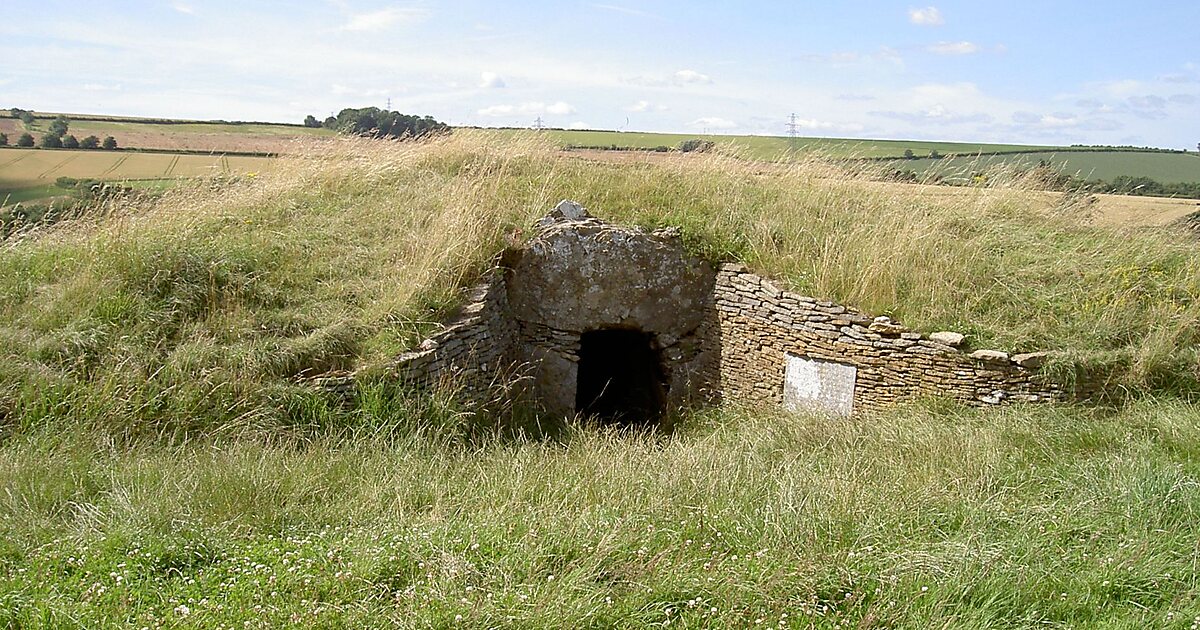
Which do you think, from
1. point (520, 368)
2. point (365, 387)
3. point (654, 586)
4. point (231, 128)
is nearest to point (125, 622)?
point (654, 586)

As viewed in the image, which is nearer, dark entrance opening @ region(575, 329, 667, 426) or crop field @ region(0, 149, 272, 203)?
dark entrance opening @ region(575, 329, 667, 426)

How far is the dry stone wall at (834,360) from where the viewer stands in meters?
6.19

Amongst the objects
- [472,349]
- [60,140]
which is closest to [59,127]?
[60,140]

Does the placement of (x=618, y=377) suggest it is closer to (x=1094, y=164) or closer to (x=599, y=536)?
(x=599, y=536)

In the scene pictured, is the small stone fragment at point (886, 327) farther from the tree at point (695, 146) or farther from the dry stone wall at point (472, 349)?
the tree at point (695, 146)

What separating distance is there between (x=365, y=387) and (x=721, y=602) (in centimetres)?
330

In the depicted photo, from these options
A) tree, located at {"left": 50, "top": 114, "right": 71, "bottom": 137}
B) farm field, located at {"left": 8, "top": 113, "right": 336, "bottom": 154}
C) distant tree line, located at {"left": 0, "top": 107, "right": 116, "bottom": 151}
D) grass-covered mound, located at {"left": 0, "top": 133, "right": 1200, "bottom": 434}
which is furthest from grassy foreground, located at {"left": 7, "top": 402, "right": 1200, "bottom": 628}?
tree, located at {"left": 50, "top": 114, "right": 71, "bottom": 137}

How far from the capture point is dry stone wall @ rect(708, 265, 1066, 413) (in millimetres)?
6188

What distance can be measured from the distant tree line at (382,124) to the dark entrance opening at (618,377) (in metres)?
4.35

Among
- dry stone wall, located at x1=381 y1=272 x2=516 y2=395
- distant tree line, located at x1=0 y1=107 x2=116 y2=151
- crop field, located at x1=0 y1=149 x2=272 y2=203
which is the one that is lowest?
dry stone wall, located at x1=381 y1=272 x2=516 y2=395

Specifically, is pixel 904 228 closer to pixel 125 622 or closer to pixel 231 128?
pixel 125 622

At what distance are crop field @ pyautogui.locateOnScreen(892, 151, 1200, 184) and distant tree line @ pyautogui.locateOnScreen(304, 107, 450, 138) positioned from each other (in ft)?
22.5

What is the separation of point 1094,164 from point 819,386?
59.2 ft

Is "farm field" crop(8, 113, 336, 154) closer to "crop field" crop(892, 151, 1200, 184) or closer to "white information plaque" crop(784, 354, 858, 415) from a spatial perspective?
"white information plaque" crop(784, 354, 858, 415)
